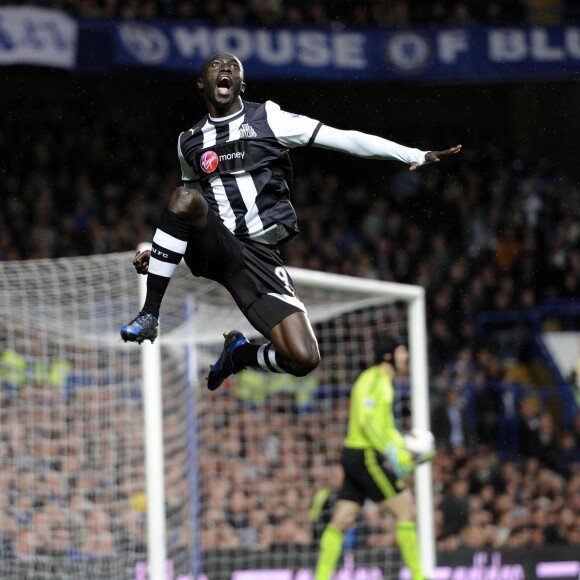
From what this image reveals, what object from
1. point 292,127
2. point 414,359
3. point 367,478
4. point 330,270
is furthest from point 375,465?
point 330,270

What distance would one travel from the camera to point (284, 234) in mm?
5980

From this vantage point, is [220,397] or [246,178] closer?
[246,178]

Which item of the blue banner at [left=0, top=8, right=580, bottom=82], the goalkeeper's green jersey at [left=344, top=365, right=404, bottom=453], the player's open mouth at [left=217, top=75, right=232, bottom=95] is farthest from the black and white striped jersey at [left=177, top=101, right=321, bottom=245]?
the blue banner at [left=0, top=8, right=580, bottom=82]

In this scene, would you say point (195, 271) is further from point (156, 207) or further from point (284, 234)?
point (156, 207)

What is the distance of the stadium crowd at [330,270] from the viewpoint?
31.1 ft

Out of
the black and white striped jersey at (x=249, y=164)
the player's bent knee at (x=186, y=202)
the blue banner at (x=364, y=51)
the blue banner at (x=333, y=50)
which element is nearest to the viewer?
the player's bent knee at (x=186, y=202)

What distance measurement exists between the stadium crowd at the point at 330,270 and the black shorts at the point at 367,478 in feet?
3.71

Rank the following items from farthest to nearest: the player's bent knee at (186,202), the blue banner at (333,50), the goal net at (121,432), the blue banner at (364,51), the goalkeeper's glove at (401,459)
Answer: the blue banner at (364,51)
the blue banner at (333,50)
the goalkeeper's glove at (401,459)
the goal net at (121,432)
the player's bent knee at (186,202)

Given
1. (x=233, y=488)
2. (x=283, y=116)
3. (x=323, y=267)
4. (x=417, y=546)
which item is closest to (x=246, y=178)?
(x=283, y=116)

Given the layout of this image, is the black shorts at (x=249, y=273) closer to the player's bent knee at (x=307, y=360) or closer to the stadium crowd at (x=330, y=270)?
the player's bent knee at (x=307, y=360)

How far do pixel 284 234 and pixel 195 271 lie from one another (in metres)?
0.44

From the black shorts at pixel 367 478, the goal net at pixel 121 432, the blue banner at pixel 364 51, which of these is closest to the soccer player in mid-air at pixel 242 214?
the goal net at pixel 121 432

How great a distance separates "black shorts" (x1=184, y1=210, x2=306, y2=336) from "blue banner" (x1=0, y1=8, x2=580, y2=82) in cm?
964

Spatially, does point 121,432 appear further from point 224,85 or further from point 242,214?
point 224,85
